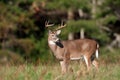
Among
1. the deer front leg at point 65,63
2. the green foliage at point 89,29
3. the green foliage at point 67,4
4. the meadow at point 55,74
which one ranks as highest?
the meadow at point 55,74

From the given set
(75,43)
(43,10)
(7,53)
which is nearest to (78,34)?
(43,10)

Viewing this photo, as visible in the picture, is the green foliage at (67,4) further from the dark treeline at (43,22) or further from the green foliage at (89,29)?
the green foliage at (89,29)

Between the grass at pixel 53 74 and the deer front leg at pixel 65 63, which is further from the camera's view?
the deer front leg at pixel 65 63

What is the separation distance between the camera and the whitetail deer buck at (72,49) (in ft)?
48.8

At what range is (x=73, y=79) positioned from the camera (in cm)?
1154

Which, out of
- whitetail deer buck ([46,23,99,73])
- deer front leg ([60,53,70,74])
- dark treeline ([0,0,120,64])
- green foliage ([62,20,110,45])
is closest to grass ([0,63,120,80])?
deer front leg ([60,53,70,74])

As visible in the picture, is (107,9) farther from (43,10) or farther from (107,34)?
(43,10)

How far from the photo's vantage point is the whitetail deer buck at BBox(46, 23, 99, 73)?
14883 millimetres

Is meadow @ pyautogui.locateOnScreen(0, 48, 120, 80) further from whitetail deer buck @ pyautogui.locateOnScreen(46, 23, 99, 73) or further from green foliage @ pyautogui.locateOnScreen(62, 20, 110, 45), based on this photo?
green foliage @ pyautogui.locateOnScreen(62, 20, 110, 45)

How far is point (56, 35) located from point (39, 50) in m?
23.5

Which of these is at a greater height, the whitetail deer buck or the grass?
the grass

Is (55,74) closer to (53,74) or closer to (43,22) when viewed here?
(53,74)

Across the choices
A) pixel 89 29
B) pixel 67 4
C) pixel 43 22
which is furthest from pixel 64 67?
pixel 43 22

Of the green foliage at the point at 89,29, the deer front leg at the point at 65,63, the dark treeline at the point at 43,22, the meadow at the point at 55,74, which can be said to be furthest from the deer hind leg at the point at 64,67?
the green foliage at the point at 89,29
